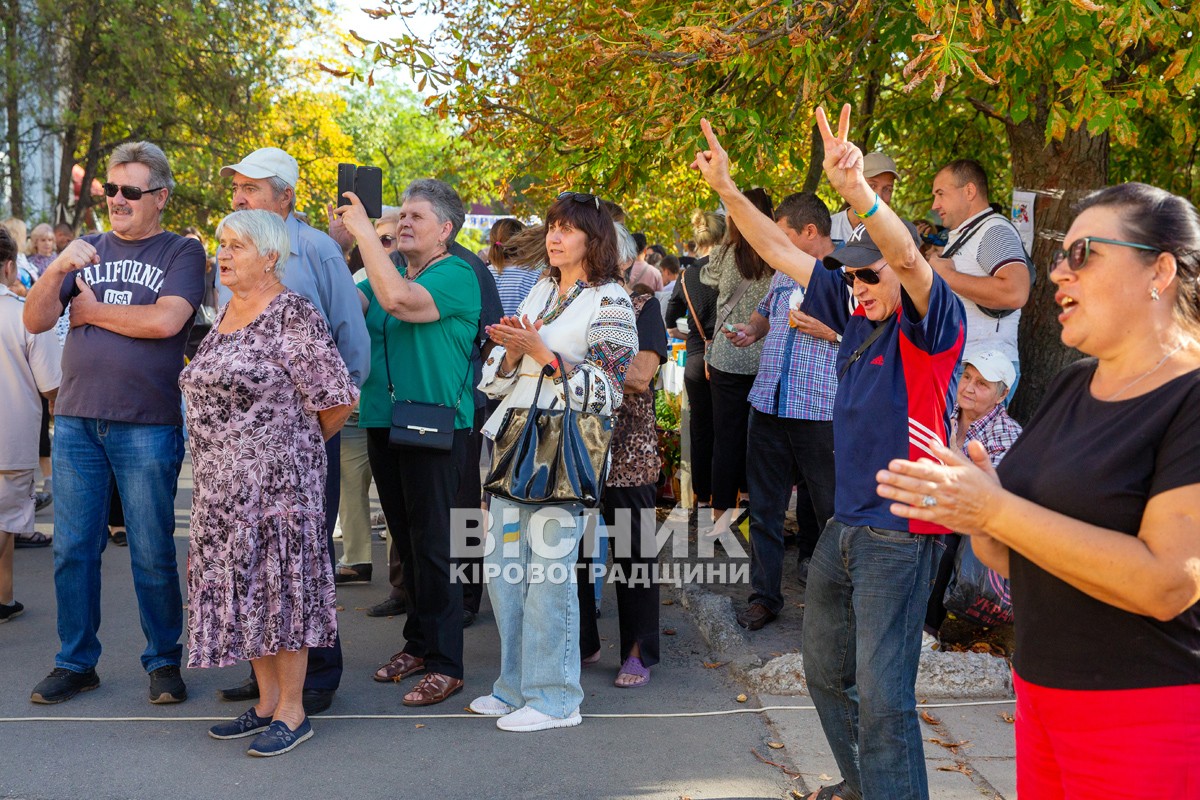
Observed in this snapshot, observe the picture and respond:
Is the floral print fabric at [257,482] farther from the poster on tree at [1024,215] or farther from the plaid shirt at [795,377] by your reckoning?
the poster on tree at [1024,215]

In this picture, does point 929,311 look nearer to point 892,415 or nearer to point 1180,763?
point 892,415

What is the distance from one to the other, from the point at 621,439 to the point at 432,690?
1.39 meters

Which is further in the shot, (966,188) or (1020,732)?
(966,188)

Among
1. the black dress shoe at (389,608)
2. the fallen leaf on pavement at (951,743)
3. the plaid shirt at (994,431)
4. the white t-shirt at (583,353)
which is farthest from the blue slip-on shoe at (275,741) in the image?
the plaid shirt at (994,431)

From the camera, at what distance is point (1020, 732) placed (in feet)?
8.20

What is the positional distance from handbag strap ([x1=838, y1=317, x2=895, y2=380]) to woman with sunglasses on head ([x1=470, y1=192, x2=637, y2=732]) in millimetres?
1253

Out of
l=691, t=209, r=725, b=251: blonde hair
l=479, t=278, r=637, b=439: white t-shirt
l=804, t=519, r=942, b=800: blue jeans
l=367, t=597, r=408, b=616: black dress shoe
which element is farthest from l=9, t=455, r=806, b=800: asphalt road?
l=691, t=209, r=725, b=251: blonde hair

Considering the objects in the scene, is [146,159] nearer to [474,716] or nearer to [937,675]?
[474,716]

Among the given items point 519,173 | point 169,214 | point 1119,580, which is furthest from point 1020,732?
point 169,214

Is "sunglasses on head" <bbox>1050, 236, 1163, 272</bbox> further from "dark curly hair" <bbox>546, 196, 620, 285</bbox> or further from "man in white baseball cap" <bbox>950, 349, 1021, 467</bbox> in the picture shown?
"man in white baseball cap" <bbox>950, 349, 1021, 467</bbox>

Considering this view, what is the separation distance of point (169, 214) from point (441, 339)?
1565 centimetres

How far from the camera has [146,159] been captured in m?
4.94

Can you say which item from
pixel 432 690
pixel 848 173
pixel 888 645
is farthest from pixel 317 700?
pixel 848 173

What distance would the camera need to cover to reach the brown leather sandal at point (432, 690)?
193 inches
